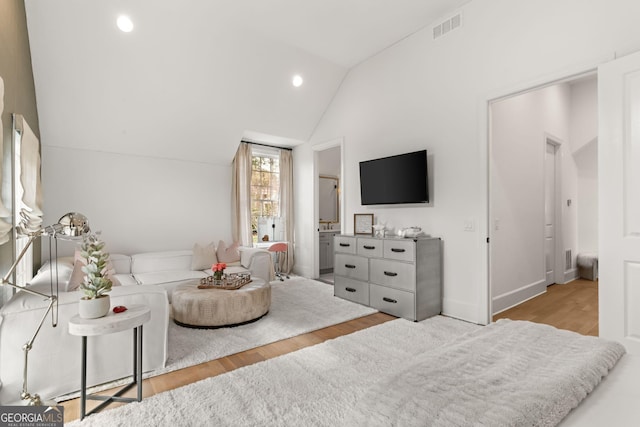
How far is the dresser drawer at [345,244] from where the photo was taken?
4.21m

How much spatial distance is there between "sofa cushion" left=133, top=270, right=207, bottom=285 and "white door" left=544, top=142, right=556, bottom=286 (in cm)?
523

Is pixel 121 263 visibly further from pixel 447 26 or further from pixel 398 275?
pixel 447 26

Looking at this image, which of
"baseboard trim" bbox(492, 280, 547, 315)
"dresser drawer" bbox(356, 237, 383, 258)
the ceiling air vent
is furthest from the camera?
"dresser drawer" bbox(356, 237, 383, 258)

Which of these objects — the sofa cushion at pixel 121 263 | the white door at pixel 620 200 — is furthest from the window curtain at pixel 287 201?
the white door at pixel 620 200

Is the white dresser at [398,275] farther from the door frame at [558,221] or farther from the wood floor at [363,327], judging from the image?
the door frame at [558,221]

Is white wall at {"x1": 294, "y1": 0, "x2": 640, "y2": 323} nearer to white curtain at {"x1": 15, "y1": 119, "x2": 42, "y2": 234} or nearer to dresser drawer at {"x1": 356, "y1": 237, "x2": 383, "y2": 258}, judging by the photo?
dresser drawer at {"x1": 356, "y1": 237, "x2": 383, "y2": 258}

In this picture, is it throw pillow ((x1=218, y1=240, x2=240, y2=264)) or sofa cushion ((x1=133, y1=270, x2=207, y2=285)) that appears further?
throw pillow ((x1=218, y1=240, x2=240, y2=264))

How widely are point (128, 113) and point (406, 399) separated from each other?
4.81 meters

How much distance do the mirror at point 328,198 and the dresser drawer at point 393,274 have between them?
118 inches

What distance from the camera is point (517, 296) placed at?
4.02 m

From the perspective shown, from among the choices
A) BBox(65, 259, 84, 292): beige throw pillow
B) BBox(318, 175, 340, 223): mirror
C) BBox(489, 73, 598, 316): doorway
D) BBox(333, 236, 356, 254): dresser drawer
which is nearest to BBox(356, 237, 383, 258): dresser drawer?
BBox(333, 236, 356, 254): dresser drawer

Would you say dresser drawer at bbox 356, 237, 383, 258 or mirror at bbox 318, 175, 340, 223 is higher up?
mirror at bbox 318, 175, 340, 223

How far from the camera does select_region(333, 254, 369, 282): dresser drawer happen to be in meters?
4.02

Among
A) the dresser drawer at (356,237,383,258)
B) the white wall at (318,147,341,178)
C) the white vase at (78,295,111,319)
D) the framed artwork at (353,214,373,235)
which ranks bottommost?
the white vase at (78,295,111,319)
